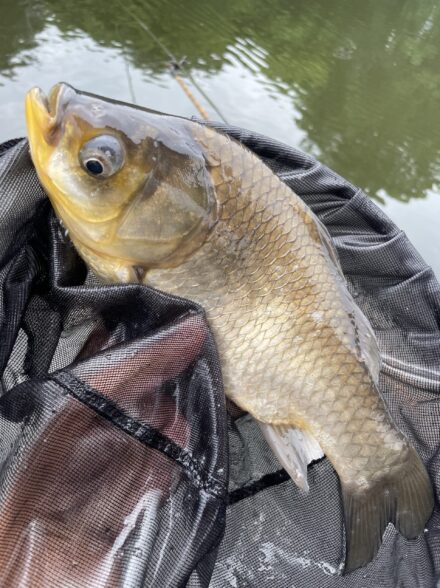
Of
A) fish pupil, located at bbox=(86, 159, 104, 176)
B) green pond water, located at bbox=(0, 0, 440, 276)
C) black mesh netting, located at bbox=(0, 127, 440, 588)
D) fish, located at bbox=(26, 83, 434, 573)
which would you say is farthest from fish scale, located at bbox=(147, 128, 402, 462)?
green pond water, located at bbox=(0, 0, 440, 276)

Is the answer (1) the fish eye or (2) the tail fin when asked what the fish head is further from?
(2) the tail fin

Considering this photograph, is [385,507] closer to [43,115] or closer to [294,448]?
[294,448]

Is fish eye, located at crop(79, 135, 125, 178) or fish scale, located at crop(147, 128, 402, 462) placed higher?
fish eye, located at crop(79, 135, 125, 178)

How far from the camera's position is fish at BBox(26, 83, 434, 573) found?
1.24 meters

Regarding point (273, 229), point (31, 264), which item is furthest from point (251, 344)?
point (31, 264)

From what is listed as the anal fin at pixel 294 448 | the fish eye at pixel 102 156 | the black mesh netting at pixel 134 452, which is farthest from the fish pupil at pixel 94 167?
the anal fin at pixel 294 448

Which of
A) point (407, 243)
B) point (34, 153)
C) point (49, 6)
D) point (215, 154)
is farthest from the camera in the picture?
point (49, 6)

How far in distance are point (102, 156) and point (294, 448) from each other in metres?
0.90

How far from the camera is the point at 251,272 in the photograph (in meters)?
1.37

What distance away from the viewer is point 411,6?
10.2 metres

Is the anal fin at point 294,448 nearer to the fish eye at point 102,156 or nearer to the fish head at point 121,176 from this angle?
the fish head at point 121,176

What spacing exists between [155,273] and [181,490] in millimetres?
516

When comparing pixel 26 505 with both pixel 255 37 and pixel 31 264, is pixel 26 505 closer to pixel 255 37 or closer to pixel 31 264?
pixel 31 264

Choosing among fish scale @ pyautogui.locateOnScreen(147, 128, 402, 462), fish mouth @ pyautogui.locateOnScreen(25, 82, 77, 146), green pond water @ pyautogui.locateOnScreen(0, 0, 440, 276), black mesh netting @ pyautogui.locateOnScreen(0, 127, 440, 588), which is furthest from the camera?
green pond water @ pyautogui.locateOnScreen(0, 0, 440, 276)
